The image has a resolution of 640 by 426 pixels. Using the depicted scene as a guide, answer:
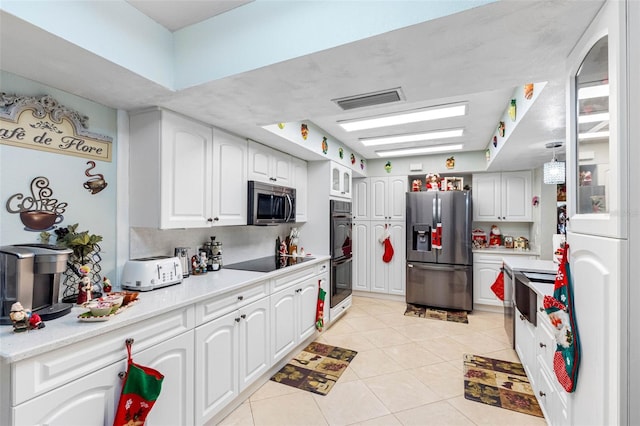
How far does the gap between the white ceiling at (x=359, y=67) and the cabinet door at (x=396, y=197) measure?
2.55 metres

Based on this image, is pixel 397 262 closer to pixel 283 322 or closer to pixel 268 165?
pixel 283 322

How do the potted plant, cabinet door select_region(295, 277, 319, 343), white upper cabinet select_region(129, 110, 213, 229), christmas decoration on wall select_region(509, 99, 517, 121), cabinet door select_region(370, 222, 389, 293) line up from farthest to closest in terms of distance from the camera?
cabinet door select_region(370, 222, 389, 293)
cabinet door select_region(295, 277, 319, 343)
christmas decoration on wall select_region(509, 99, 517, 121)
white upper cabinet select_region(129, 110, 213, 229)
the potted plant

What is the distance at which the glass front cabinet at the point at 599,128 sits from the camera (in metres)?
0.89

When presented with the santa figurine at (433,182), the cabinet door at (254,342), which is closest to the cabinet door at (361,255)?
the santa figurine at (433,182)

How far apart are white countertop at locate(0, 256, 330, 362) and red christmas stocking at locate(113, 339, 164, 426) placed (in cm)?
16

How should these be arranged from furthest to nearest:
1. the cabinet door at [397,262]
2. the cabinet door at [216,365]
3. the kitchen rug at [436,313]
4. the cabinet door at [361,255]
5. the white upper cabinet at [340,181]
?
the cabinet door at [361,255] → the cabinet door at [397,262] → the kitchen rug at [436,313] → the white upper cabinet at [340,181] → the cabinet door at [216,365]

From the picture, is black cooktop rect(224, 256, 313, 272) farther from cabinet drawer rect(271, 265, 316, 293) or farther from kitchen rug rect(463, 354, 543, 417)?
kitchen rug rect(463, 354, 543, 417)

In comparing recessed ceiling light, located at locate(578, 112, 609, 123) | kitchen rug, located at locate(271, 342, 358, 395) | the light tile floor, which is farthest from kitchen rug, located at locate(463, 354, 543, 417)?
recessed ceiling light, located at locate(578, 112, 609, 123)

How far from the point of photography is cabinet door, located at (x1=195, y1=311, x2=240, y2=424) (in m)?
1.80

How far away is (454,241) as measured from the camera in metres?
4.23

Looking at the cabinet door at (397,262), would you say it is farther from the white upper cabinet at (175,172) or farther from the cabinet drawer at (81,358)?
the cabinet drawer at (81,358)

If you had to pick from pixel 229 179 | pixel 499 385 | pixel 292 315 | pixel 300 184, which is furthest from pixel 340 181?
pixel 499 385

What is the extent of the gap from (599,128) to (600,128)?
0.5 inches

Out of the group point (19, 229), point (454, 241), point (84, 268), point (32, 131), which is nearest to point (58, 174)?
point (32, 131)
